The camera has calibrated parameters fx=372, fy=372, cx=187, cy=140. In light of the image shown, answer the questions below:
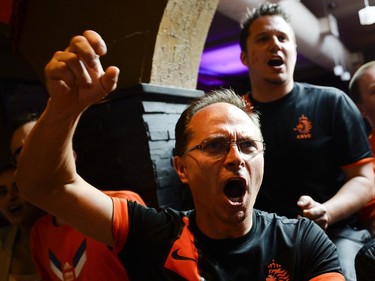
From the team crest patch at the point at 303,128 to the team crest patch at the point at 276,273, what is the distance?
104 centimetres

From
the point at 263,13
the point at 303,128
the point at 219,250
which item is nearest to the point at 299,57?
the point at 263,13

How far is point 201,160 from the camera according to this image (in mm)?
1552

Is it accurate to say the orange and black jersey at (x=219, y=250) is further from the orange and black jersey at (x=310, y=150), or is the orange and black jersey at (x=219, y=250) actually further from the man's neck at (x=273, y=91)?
the man's neck at (x=273, y=91)

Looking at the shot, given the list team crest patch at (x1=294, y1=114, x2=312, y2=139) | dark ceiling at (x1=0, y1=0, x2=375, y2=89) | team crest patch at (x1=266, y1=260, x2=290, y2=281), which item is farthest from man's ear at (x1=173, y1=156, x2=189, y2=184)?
dark ceiling at (x1=0, y1=0, x2=375, y2=89)

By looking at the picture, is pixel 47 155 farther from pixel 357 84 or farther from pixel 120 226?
pixel 357 84

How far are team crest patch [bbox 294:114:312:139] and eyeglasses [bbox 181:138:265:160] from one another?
81cm

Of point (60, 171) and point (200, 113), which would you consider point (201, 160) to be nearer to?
point (200, 113)

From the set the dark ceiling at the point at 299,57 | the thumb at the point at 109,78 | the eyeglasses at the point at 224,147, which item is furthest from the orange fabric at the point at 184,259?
the dark ceiling at the point at 299,57

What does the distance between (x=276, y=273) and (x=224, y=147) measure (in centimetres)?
53

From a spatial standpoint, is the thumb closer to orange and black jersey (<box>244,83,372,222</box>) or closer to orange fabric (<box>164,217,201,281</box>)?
orange fabric (<box>164,217,201,281</box>)

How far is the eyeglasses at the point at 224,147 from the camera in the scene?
154cm

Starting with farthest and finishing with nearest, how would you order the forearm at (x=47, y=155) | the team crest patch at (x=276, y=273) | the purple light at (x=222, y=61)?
the purple light at (x=222, y=61)
the team crest patch at (x=276, y=273)
the forearm at (x=47, y=155)

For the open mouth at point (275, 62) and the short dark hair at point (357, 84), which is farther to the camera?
the short dark hair at point (357, 84)

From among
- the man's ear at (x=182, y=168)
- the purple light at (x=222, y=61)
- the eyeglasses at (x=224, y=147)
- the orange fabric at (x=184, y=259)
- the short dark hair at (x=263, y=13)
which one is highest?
the short dark hair at (x=263, y=13)
